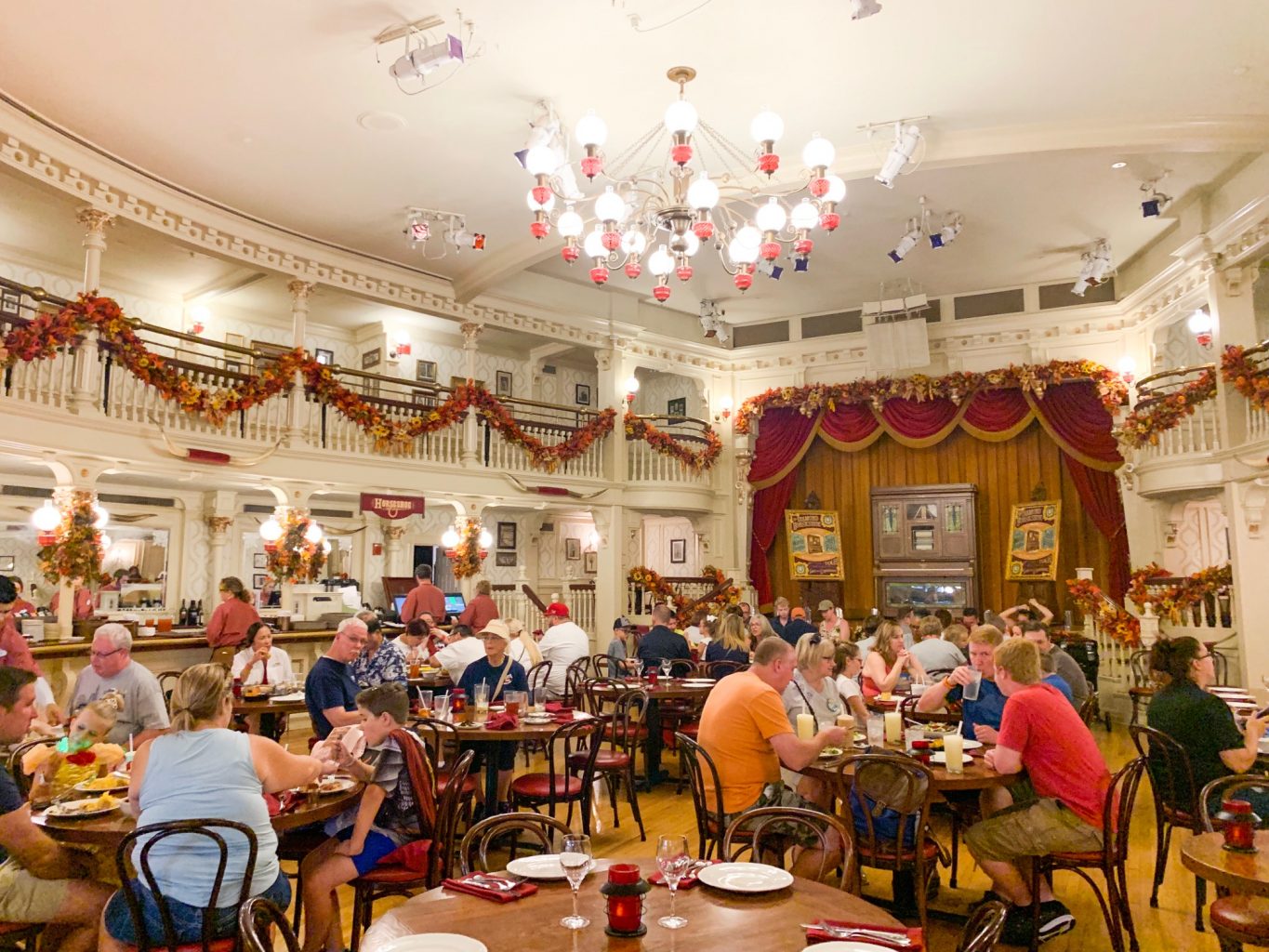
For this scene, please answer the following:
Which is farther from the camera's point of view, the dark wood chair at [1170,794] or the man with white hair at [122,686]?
the man with white hair at [122,686]

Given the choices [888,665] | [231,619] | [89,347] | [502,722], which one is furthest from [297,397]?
[888,665]

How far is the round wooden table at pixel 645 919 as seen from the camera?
2.18 metres

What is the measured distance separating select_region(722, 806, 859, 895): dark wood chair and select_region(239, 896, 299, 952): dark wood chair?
A: 133 centimetres

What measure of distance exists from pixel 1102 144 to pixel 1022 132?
66 centimetres

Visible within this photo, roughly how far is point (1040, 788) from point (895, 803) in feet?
2.22

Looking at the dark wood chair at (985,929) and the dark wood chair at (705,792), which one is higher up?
the dark wood chair at (985,929)

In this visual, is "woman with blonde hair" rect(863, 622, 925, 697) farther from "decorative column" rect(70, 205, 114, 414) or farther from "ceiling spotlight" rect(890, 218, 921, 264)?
"decorative column" rect(70, 205, 114, 414)

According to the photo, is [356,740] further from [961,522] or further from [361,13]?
[961,522]

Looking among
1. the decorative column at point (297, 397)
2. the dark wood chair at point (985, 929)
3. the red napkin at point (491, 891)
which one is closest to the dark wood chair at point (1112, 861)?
the dark wood chair at point (985, 929)

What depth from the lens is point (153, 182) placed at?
29.7 ft

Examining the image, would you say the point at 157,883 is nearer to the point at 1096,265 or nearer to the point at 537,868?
the point at 537,868

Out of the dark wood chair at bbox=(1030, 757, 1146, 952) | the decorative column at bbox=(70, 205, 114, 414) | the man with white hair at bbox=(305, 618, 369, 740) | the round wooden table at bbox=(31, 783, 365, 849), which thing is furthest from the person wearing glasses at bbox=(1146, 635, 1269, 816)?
the decorative column at bbox=(70, 205, 114, 414)

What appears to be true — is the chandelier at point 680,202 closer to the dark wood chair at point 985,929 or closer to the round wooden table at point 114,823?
the round wooden table at point 114,823

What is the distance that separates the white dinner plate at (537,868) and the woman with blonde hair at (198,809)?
0.91m
